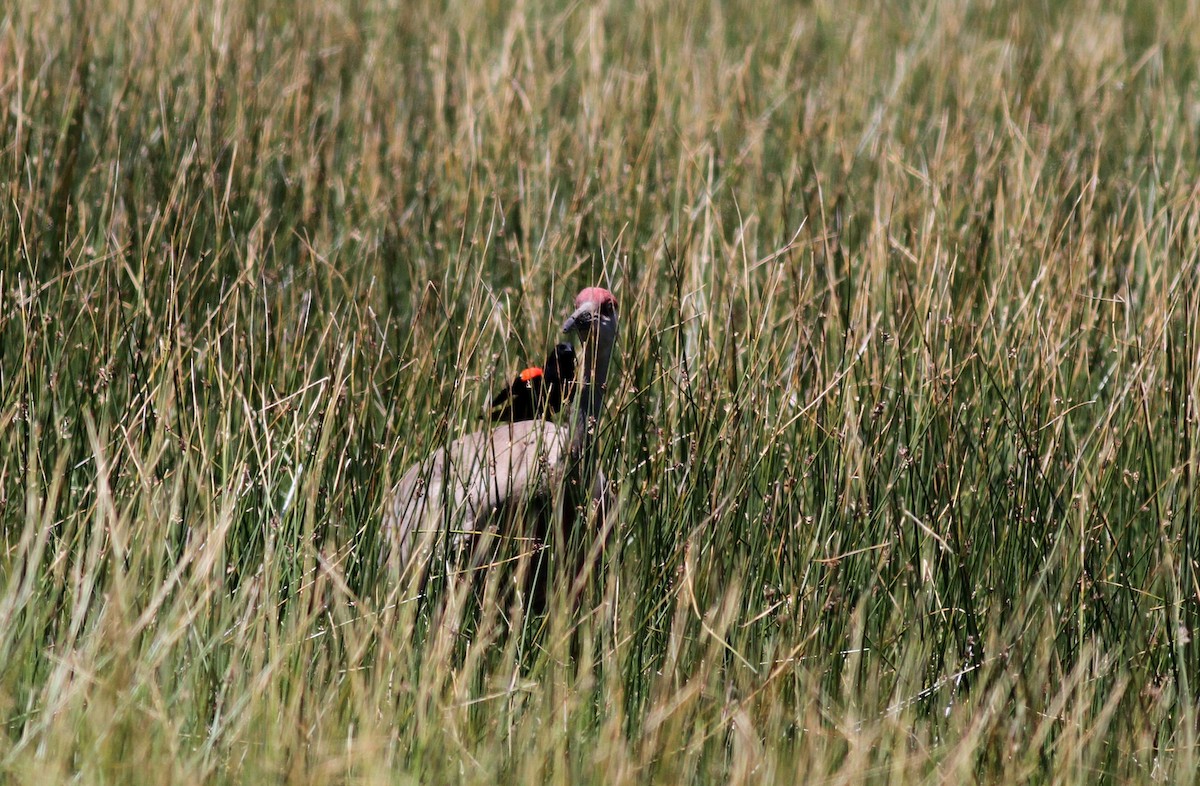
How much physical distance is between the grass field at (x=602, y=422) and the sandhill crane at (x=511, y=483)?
88 mm

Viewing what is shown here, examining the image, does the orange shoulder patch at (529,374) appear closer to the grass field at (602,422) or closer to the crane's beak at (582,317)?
the grass field at (602,422)

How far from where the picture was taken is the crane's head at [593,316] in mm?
3127

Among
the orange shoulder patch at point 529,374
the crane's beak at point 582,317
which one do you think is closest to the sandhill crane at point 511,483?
the crane's beak at point 582,317

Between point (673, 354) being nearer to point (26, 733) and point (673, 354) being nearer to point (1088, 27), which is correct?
point (26, 733)

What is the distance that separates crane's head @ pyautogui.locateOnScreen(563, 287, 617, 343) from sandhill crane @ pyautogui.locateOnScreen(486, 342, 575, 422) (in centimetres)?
9

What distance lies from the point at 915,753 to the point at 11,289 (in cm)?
241

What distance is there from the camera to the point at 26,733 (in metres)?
2.19

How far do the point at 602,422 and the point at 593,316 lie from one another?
289mm

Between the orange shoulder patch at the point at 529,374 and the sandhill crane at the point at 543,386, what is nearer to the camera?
the sandhill crane at the point at 543,386

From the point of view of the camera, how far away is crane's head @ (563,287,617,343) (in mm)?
3127

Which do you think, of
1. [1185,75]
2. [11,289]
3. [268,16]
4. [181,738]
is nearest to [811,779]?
[181,738]

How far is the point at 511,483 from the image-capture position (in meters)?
2.93

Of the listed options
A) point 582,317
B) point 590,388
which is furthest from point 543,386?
point 582,317

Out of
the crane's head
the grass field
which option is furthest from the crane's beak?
the grass field
